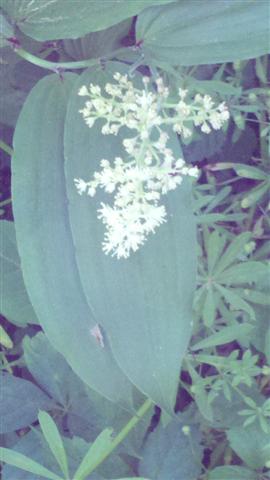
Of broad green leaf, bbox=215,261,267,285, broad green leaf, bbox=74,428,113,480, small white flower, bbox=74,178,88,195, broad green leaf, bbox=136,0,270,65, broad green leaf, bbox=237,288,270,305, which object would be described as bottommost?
broad green leaf, bbox=74,428,113,480

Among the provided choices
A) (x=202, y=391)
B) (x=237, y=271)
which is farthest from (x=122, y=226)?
(x=202, y=391)

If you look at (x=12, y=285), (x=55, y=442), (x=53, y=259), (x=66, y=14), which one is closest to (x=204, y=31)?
(x=66, y=14)

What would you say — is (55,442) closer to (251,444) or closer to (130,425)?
(130,425)

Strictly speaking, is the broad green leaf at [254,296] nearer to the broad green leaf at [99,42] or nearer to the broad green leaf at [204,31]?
the broad green leaf at [204,31]

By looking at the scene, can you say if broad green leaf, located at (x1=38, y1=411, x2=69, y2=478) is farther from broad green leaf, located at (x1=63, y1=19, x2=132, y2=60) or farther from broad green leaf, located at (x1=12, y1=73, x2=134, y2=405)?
broad green leaf, located at (x1=63, y1=19, x2=132, y2=60)

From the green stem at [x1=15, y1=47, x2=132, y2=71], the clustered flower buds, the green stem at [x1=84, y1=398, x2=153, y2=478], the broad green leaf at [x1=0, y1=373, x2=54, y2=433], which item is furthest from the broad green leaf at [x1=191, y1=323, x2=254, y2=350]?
the green stem at [x1=15, y1=47, x2=132, y2=71]

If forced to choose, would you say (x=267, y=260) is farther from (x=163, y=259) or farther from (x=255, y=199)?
(x=163, y=259)
